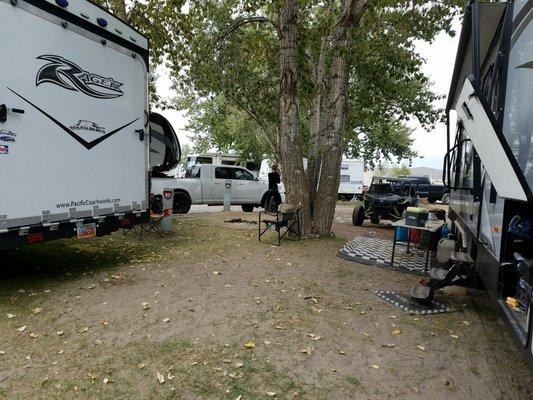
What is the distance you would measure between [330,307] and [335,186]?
440cm

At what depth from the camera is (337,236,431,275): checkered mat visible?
259 inches

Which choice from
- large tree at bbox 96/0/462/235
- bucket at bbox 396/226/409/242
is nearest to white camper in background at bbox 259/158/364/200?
large tree at bbox 96/0/462/235

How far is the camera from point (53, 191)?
15.2 ft

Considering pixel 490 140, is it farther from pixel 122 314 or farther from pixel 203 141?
pixel 203 141

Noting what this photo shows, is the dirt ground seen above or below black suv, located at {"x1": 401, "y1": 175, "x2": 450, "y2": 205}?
below

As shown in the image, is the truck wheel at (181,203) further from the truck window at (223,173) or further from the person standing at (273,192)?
the person standing at (273,192)

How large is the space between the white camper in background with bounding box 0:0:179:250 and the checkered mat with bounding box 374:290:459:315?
3.86 metres

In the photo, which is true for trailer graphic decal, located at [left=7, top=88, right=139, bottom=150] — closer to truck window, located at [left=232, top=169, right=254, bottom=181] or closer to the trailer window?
the trailer window

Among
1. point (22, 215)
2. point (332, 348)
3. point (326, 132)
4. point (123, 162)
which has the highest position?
point (326, 132)

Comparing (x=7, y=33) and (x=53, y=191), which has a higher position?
(x=7, y=33)

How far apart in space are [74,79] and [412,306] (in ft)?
16.3

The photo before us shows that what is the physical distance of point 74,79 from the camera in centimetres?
491

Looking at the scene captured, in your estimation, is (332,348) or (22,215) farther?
(22,215)

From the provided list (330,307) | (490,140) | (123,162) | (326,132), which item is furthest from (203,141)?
(490,140)
